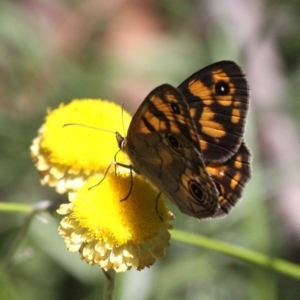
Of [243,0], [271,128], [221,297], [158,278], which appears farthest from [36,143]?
[243,0]

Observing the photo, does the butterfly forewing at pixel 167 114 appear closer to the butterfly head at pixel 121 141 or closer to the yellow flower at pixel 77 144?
the butterfly head at pixel 121 141

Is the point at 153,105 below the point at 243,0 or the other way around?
the other way around

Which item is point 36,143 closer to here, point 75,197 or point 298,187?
point 75,197

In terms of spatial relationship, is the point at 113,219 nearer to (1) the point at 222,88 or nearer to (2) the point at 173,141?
(2) the point at 173,141

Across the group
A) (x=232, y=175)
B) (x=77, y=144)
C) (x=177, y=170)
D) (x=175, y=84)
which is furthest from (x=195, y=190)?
(x=175, y=84)

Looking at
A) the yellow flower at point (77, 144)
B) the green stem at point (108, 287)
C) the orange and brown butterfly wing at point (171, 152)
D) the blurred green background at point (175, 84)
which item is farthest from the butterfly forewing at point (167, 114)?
the blurred green background at point (175, 84)

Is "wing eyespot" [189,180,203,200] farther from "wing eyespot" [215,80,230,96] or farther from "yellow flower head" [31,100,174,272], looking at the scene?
"wing eyespot" [215,80,230,96]

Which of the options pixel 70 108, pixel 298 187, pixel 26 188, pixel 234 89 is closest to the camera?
pixel 234 89
